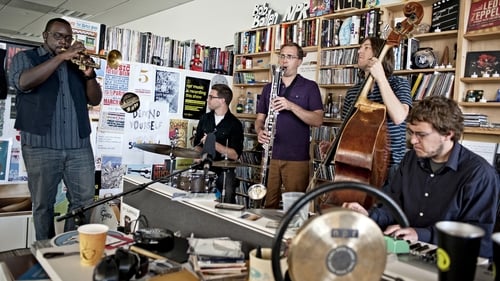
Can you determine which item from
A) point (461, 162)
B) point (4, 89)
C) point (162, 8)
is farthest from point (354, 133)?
point (162, 8)

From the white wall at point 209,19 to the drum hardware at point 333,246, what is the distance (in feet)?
14.3

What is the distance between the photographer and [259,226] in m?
1.19

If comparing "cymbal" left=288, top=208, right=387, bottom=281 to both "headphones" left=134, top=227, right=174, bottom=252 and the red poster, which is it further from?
the red poster

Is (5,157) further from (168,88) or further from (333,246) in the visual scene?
(333,246)

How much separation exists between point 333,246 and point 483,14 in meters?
3.02

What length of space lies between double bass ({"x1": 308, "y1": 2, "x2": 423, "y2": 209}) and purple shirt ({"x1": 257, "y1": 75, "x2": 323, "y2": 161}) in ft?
2.34

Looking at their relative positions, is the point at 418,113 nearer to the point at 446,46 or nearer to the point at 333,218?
the point at 333,218

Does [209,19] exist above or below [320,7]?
above

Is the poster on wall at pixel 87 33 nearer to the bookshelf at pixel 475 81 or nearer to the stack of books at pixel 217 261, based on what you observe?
the stack of books at pixel 217 261

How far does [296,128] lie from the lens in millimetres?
2809

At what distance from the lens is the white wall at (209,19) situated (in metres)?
5.43

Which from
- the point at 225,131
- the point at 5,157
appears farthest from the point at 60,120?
the point at 225,131

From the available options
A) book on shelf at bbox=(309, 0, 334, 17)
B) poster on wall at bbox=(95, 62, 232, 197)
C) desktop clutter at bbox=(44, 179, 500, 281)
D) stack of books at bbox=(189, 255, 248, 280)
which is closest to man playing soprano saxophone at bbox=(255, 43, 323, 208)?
poster on wall at bbox=(95, 62, 232, 197)

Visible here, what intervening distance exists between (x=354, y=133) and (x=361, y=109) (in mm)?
146
